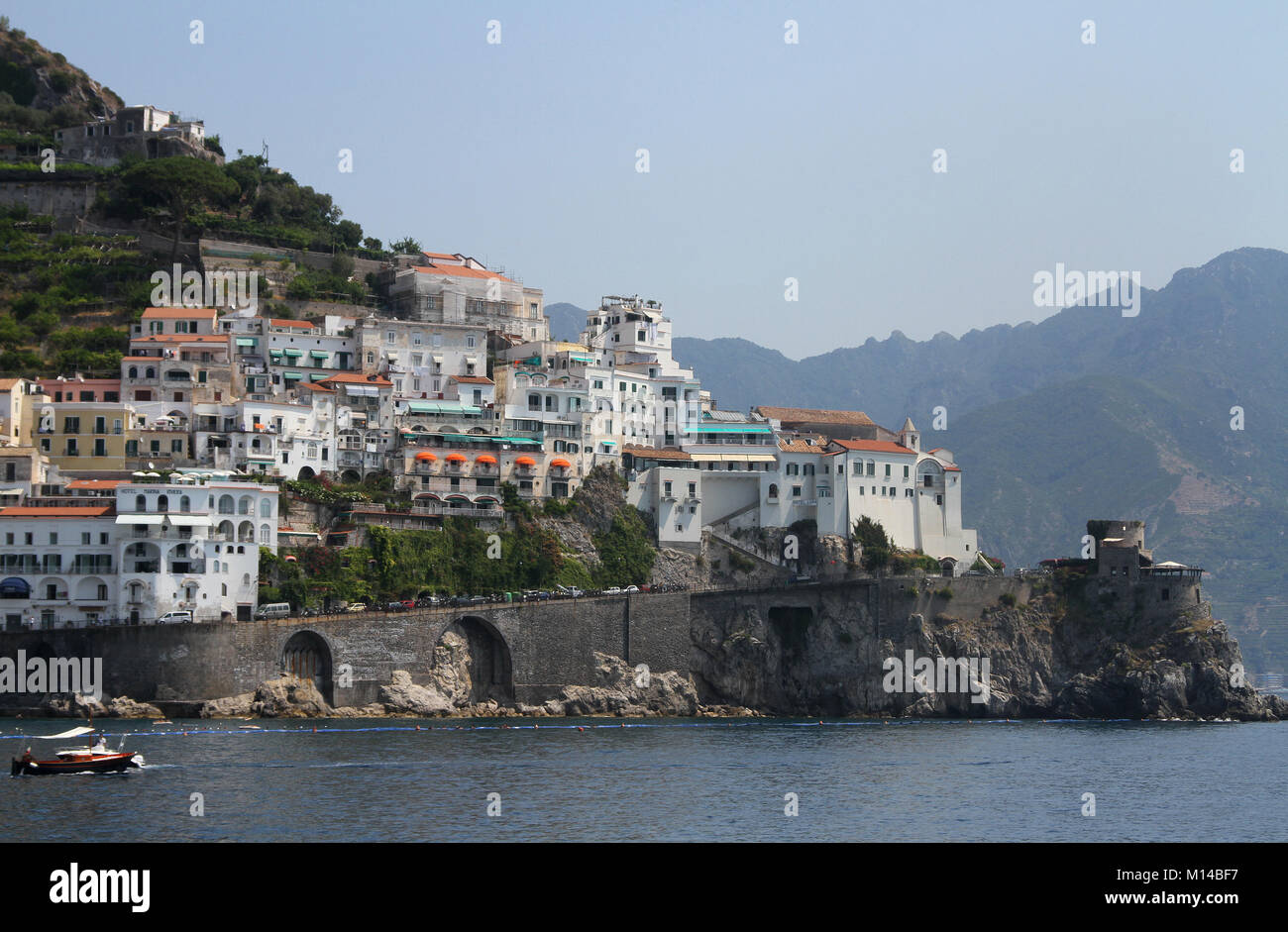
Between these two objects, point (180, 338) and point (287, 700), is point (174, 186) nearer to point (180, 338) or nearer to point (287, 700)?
point (180, 338)

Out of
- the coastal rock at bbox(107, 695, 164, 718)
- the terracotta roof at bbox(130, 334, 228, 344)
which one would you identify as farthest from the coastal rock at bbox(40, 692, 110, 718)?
the terracotta roof at bbox(130, 334, 228, 344)

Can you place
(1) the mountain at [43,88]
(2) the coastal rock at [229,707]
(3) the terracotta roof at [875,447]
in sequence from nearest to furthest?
(2) the coastal rock at [229,707]
(3) the terracotta roof at [875,447]
(1) the mountain at [43,88]

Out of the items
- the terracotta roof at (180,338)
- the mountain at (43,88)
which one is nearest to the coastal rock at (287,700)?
the terracotta roof at (180,338)

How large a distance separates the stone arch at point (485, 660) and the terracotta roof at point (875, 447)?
24.0 metres

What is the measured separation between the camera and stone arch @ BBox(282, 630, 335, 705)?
7081 centimetres

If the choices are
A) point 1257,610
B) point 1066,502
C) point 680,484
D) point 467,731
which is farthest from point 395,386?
point 1066,502

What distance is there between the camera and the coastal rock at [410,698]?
72.1 meters

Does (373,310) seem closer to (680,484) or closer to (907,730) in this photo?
(680,484)

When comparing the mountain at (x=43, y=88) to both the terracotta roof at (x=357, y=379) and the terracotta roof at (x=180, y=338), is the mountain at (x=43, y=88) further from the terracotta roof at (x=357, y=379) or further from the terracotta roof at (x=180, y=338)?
the terracotta roof at (x=357, y=379)

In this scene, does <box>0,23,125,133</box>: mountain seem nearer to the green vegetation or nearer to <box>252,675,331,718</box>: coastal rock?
the green vegetation

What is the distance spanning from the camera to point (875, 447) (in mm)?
91625

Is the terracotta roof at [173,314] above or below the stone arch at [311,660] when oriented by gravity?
above

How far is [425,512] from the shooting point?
8119cm
